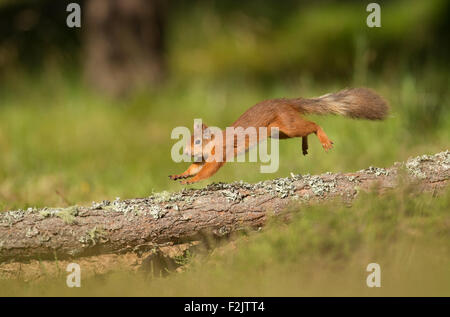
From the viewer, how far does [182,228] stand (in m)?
3.18

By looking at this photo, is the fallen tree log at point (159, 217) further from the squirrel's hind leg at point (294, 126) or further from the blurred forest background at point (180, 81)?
the blurred forest background at point (180, 81)

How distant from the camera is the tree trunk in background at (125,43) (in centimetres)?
777

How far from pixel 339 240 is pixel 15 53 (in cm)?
715

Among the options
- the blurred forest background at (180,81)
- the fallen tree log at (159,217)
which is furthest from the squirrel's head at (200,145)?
the blurred forest background at (180,81)

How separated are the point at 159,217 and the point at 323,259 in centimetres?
86

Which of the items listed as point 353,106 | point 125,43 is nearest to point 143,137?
point 125,43

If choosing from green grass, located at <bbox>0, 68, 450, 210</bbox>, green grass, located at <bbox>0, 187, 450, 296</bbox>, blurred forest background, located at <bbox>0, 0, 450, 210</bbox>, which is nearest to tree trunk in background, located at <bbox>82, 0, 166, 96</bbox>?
blurred forest background, located at <bbox>0, 0, 450, 210</bbox>

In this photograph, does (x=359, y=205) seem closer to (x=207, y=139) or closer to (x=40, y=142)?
(x=207, y=139)

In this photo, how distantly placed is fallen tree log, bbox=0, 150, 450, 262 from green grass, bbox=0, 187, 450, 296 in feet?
0.29

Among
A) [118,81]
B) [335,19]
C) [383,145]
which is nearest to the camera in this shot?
[383,145]

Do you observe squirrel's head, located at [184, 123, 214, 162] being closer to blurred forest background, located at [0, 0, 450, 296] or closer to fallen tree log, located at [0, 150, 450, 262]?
fallen tree log, located at [0, 150, 450, 262]

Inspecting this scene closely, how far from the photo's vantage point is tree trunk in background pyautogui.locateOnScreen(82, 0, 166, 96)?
7770 mm

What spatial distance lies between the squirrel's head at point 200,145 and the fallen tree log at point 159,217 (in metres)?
0.21

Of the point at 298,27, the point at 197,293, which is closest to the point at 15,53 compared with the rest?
the point at 298,27
